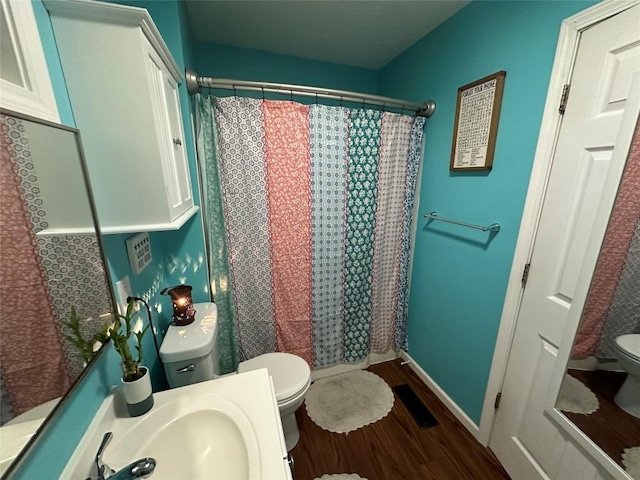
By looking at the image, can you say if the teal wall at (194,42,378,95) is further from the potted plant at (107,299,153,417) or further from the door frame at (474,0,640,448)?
the potted plant at (107,299,153,417)

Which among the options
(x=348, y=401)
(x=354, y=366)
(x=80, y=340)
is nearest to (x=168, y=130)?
(x=80, y=340)

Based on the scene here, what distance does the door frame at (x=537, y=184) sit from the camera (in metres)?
0.92

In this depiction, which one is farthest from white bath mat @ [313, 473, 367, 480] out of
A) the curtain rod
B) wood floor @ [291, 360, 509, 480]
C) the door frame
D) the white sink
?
the curtain rod

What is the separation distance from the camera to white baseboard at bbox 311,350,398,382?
76.1 inches

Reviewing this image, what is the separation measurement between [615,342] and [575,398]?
12.5 inches

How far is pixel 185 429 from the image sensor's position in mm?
770

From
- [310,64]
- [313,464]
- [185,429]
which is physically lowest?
[313,464]

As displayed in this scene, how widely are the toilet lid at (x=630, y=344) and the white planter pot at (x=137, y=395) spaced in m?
1.57

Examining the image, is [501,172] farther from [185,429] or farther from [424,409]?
[185,429]

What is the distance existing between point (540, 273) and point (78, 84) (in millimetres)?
1784

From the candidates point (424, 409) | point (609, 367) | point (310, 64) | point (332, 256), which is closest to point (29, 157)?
point (332, 256)

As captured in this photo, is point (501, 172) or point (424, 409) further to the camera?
point (424, 409)

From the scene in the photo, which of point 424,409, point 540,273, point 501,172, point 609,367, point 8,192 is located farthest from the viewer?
point 424,409

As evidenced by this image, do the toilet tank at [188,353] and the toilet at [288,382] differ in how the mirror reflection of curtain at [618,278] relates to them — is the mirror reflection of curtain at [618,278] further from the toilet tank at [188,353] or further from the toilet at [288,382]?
the toilet tank at [188,353]
